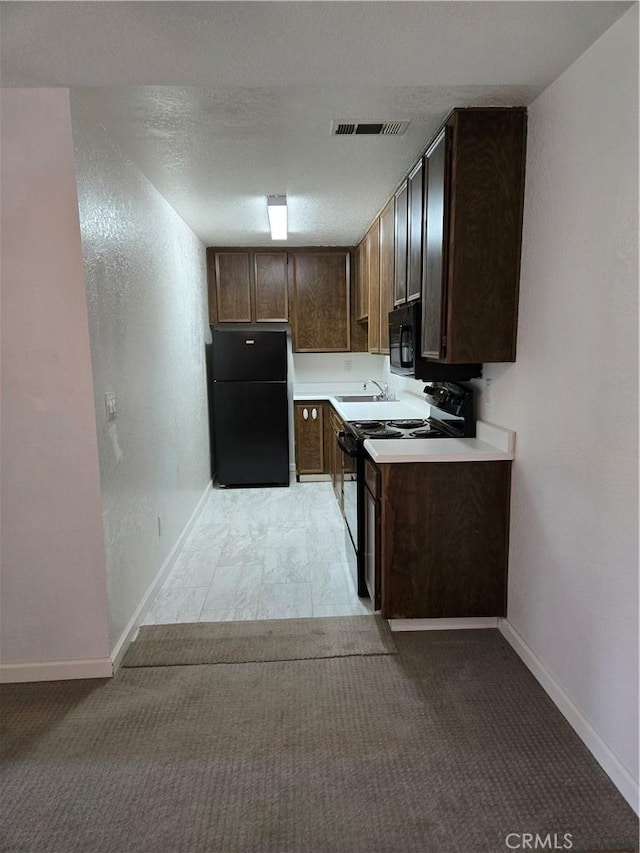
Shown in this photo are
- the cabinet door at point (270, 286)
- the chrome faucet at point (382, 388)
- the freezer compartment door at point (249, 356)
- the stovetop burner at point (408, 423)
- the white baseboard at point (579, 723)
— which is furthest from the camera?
the cabinet door at point (270, 286)

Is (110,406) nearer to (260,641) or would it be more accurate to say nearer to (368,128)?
(260,641)

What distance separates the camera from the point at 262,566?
3.31 meters

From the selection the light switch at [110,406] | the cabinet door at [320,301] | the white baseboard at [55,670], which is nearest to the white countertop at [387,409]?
the cabinet door at [320,301]

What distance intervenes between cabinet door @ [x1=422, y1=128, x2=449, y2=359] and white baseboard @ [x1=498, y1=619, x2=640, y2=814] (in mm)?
1321

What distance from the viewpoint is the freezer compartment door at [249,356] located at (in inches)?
191

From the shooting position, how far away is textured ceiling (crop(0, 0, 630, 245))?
1449 millimetres

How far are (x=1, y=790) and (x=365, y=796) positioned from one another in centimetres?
115

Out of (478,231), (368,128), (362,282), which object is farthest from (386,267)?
(478,231)

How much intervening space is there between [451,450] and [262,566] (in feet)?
5.04

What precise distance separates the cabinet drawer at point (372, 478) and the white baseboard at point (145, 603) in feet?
4.25

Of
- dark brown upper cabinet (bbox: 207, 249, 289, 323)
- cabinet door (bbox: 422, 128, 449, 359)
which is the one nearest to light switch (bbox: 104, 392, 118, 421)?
cabinet door (bbox: 422, 128, 449, 359)

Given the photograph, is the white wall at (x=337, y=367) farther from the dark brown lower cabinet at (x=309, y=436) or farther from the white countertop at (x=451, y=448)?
the white countertop at (x=451, y=448)

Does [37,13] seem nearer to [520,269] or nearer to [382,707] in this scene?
[520,269]

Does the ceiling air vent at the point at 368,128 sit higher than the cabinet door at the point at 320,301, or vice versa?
the ceiling air vent at the point at 368,128
